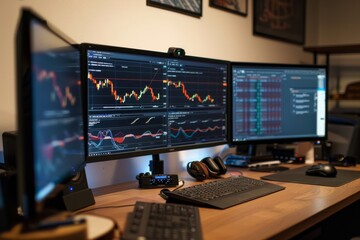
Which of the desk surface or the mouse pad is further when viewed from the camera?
the mouse pad

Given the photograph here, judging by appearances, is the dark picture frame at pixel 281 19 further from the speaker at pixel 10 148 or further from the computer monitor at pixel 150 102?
the speaker at pixel 10 148

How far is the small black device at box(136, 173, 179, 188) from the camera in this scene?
167cm

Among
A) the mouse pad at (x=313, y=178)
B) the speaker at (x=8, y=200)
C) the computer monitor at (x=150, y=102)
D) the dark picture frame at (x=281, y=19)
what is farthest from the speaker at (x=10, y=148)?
the dark picture frame at (x=281, y=19)

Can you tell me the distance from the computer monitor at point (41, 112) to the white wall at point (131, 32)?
1.27 feet

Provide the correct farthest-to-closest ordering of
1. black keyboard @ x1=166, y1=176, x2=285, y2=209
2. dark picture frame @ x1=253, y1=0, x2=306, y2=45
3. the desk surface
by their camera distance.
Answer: dark picture frame @ x1=253, y1=0, x2=306, y2=45, black keyboard @ x1=166, y1=176, x2=285, y2=209, the desk surface

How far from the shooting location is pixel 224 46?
96.9 inches

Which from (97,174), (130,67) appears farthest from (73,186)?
(130,67)

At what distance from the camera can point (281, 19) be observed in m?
2.99

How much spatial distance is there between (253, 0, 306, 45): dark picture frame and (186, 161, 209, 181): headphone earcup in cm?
121

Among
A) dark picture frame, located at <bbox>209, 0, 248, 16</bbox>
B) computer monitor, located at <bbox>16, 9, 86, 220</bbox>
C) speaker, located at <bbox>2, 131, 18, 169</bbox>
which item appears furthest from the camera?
dark picture frame, located at <bbox>209, 0, 248, 16</bbox>

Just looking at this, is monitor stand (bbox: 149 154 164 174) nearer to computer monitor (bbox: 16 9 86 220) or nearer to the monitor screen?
the monitor screen

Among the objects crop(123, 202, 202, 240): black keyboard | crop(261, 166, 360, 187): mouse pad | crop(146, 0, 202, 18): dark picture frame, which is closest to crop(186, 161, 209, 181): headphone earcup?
crop(261, 166, 360, 187): mouse pad

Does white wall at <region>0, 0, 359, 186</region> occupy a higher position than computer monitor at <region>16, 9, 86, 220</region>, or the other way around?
white wall at <region>0, 0, 359, 186</region>

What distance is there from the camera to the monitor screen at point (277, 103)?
2125mm
